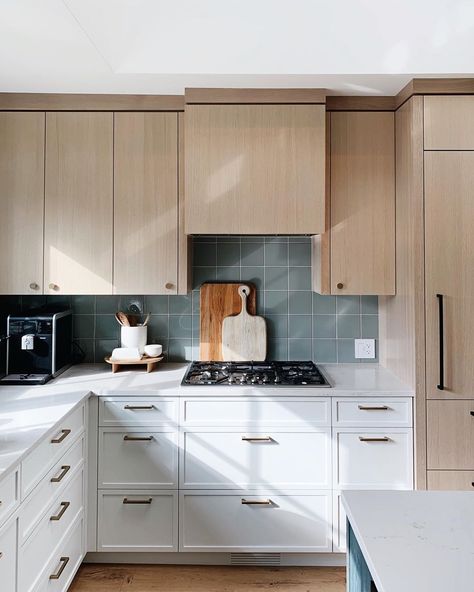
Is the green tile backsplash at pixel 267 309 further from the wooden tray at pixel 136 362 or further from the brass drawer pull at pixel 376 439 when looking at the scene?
the brass drawer pull at pixel 376 439

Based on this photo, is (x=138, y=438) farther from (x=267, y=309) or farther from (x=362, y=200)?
(x=362, y=200)

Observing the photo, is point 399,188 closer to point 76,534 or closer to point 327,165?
point 327,165

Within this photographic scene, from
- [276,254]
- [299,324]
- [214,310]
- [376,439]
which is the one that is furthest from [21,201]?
[376,439]

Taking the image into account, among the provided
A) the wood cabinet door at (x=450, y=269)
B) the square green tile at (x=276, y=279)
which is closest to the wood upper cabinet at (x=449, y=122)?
the wood cabinet door at (x=450, y=269)

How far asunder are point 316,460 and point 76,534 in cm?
114

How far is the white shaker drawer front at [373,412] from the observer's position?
2.27 metres

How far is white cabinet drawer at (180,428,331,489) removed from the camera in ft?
7.46

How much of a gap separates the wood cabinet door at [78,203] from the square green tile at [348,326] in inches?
52.1

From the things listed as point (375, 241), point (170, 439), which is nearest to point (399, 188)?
point (375, 241)

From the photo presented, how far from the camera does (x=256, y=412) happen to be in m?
2.28

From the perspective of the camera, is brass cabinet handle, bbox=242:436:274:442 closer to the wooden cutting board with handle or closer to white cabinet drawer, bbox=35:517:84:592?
the wooden cutting board with handle

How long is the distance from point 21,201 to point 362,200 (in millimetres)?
1741

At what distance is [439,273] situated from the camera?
2.22m

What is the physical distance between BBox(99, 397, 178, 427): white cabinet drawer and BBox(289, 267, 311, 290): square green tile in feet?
3.32
